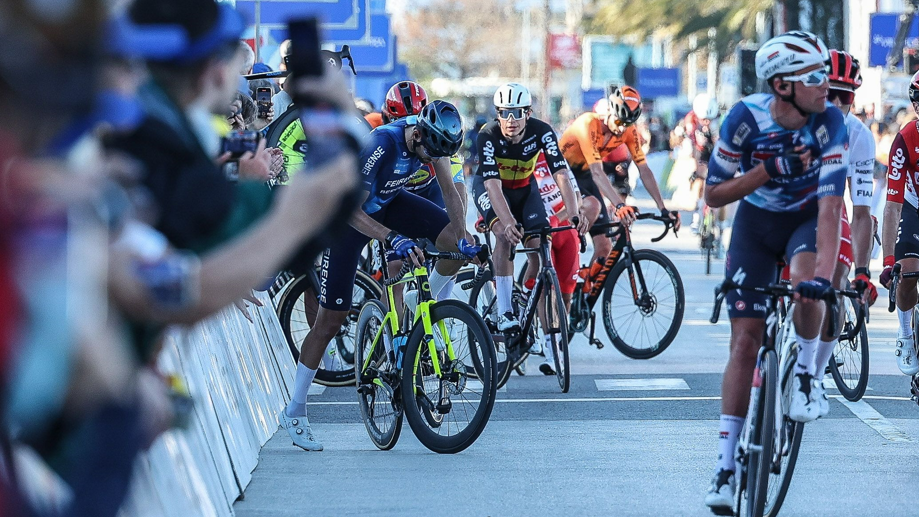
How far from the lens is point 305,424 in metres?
8.37

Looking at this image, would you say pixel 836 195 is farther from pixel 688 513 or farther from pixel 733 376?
pixel 688 513

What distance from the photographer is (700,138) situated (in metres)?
23.8

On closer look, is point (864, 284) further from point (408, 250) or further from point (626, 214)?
point (626, 214)

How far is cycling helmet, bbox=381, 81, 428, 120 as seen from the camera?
9922 mm

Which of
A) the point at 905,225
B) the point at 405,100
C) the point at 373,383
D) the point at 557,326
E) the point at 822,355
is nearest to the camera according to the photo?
the point at 822,355

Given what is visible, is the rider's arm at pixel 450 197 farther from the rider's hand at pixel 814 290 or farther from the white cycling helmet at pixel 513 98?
the rider's hand at pixel 814 290

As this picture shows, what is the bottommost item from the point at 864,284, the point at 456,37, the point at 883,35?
the point at 864,284

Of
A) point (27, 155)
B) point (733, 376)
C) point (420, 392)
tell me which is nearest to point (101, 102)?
point (27, 155)

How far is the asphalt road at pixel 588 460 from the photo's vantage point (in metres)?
6.89

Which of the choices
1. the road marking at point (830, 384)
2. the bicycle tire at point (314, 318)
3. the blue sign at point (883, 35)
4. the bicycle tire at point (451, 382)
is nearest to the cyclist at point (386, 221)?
the bicycle tire at point (451, 382)

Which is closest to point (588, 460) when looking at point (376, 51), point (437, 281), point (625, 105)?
point (437, 281)

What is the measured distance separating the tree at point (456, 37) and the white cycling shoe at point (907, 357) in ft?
368

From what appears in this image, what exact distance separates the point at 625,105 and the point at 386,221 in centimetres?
419

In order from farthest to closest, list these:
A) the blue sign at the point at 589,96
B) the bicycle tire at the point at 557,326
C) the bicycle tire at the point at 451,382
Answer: the blue sign at the point at 589,96 → the bicycle tire at the point at 557,326 → the bicycle tire at the point at 451,382
